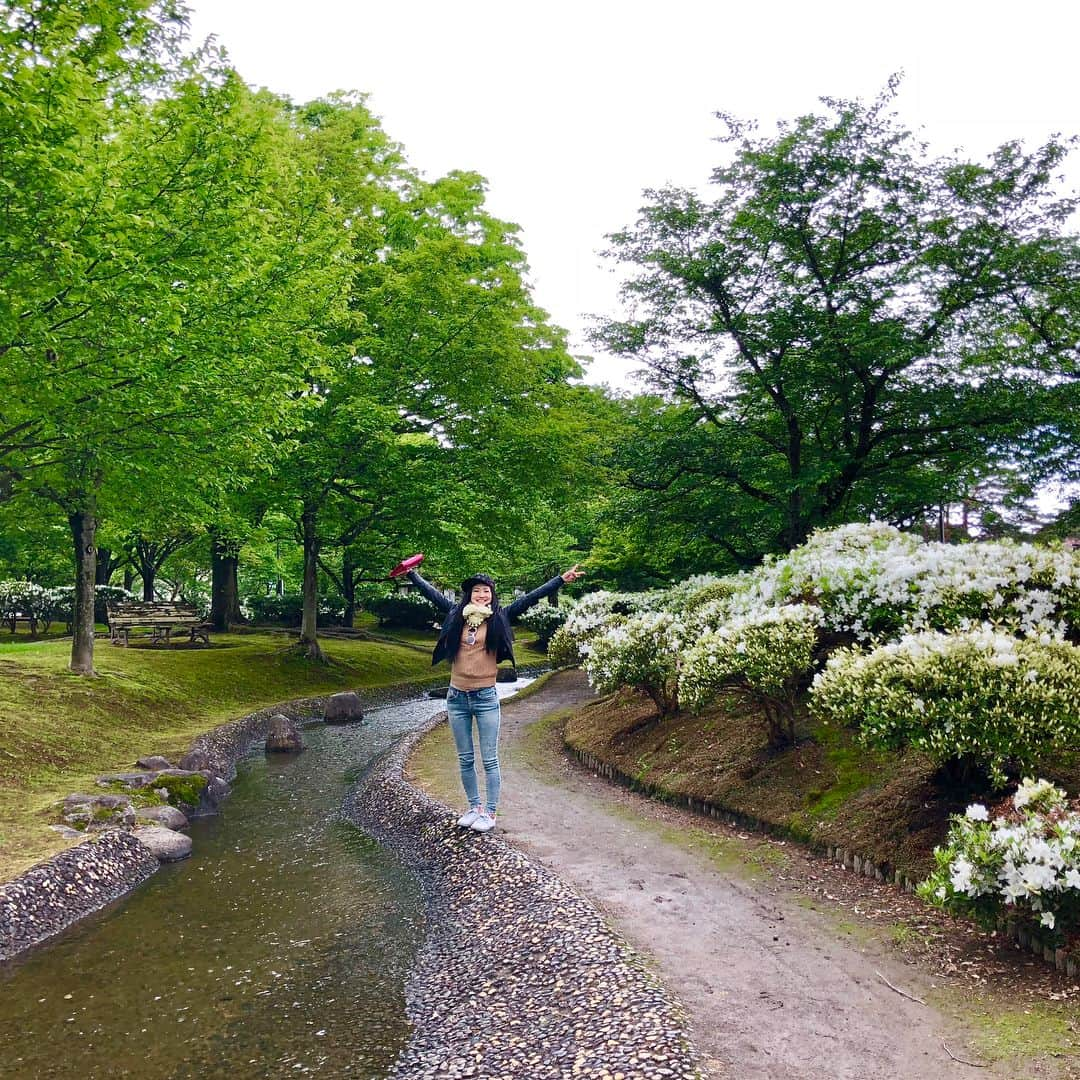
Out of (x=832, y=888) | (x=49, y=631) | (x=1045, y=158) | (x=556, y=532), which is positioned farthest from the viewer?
(x=556, y=532)

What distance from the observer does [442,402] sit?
2459 cm

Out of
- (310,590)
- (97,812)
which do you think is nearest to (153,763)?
(97,812)

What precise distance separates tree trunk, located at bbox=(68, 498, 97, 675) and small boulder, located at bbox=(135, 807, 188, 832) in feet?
25.3

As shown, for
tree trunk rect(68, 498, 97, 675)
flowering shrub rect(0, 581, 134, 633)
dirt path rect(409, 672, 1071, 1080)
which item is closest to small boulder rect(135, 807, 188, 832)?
dirt path rect(409, 672, 1071, 1080)

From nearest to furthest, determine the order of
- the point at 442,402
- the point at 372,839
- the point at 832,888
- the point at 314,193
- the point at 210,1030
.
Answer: the point at 210,1030, the point at 832,888, the point at 372,839, the point at 314,193, the point at 442,402

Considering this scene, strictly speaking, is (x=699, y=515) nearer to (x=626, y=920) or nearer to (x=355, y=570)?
(x=626, y=920)

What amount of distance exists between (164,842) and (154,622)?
15947 millimetres

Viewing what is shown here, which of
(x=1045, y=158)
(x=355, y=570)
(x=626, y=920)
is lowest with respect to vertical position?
(x=626, y=920)

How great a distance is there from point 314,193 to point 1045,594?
55.8 ft

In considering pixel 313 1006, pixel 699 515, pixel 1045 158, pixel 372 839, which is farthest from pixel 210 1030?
pixel 1045 158

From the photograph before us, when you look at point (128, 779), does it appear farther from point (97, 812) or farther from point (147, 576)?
point (147, 576)

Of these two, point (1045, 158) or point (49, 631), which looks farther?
point (49, 631)

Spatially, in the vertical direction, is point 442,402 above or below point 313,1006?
above

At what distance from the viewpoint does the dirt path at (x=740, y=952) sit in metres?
4.43
